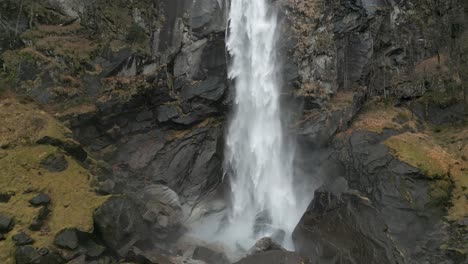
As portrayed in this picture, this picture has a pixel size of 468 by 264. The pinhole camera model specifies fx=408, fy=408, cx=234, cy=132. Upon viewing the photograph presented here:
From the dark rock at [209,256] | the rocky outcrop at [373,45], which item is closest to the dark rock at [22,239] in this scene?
the dark rock at [209,256]

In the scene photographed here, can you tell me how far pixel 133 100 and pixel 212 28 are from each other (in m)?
7.55

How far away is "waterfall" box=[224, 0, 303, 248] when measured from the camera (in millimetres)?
22969

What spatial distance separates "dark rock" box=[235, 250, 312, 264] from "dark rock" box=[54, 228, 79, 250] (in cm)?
662

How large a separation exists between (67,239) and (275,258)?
27.0 feet

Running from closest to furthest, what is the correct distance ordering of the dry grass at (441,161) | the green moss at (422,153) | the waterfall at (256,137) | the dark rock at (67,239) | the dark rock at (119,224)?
the dark rock at (67,239), the dark rock at (119,224), the dry grass at (441,161), the green moss at (422,153), the waterfall at (256,137)

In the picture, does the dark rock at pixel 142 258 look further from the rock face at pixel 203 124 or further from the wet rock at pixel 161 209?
the wet rock at pixel 161 209

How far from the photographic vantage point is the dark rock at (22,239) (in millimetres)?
15195

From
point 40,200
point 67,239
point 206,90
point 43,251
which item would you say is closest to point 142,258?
point 67,239

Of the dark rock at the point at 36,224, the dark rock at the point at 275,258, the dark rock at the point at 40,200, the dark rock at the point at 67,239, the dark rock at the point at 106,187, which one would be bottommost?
the dark rock at the point at 275,258

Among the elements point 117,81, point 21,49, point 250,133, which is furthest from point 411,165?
point 21,49

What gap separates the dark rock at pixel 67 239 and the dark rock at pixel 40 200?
174 centimetres

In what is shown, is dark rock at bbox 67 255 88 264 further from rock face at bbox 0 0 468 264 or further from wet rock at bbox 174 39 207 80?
wet rock at bbox 174 39 207 80

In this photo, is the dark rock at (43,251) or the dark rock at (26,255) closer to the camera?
the dark rock at (26,255)

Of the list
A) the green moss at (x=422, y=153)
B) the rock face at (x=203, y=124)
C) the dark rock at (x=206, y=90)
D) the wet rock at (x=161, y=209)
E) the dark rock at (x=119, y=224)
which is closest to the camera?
the dark rock at (x=119, y=224)
